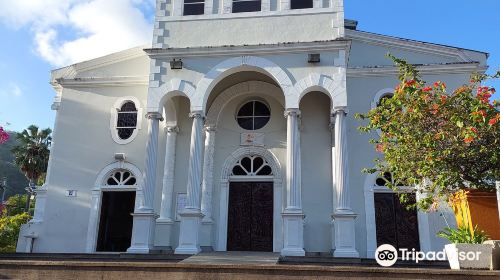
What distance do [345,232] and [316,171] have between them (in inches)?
120

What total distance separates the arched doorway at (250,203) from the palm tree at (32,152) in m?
21.8

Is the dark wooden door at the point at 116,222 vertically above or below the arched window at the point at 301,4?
below

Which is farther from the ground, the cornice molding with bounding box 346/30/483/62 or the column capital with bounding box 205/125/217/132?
the cornice molding with bounding box 346/30/483/62

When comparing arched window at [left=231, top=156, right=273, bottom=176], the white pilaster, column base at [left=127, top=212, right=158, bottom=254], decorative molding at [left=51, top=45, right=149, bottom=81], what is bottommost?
column base at [left=127, top=212, right=158, bottom=254]

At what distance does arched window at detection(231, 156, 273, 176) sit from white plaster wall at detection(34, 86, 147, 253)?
3443 millimetres

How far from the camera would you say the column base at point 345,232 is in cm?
1240

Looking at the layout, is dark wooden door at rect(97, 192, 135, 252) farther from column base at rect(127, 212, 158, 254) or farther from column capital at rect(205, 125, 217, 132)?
column capital at rect(205, 125, 217, 132)

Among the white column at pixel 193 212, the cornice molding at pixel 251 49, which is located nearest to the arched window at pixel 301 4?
the cornice molding at pixel 251 49

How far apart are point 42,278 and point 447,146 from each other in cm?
795

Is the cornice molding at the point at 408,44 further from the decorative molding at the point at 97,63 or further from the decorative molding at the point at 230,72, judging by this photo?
the decorative molding at the point at 97,63

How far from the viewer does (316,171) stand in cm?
1516

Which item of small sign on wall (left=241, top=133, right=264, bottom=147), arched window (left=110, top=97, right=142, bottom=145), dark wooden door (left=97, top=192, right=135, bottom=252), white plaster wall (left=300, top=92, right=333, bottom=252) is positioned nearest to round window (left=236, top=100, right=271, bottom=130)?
small sign on wall (left=241, top=133, right=264, bottom=147)

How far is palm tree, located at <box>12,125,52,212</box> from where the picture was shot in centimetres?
3216

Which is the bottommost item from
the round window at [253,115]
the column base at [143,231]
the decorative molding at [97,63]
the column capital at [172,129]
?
the column base at [143,231]
